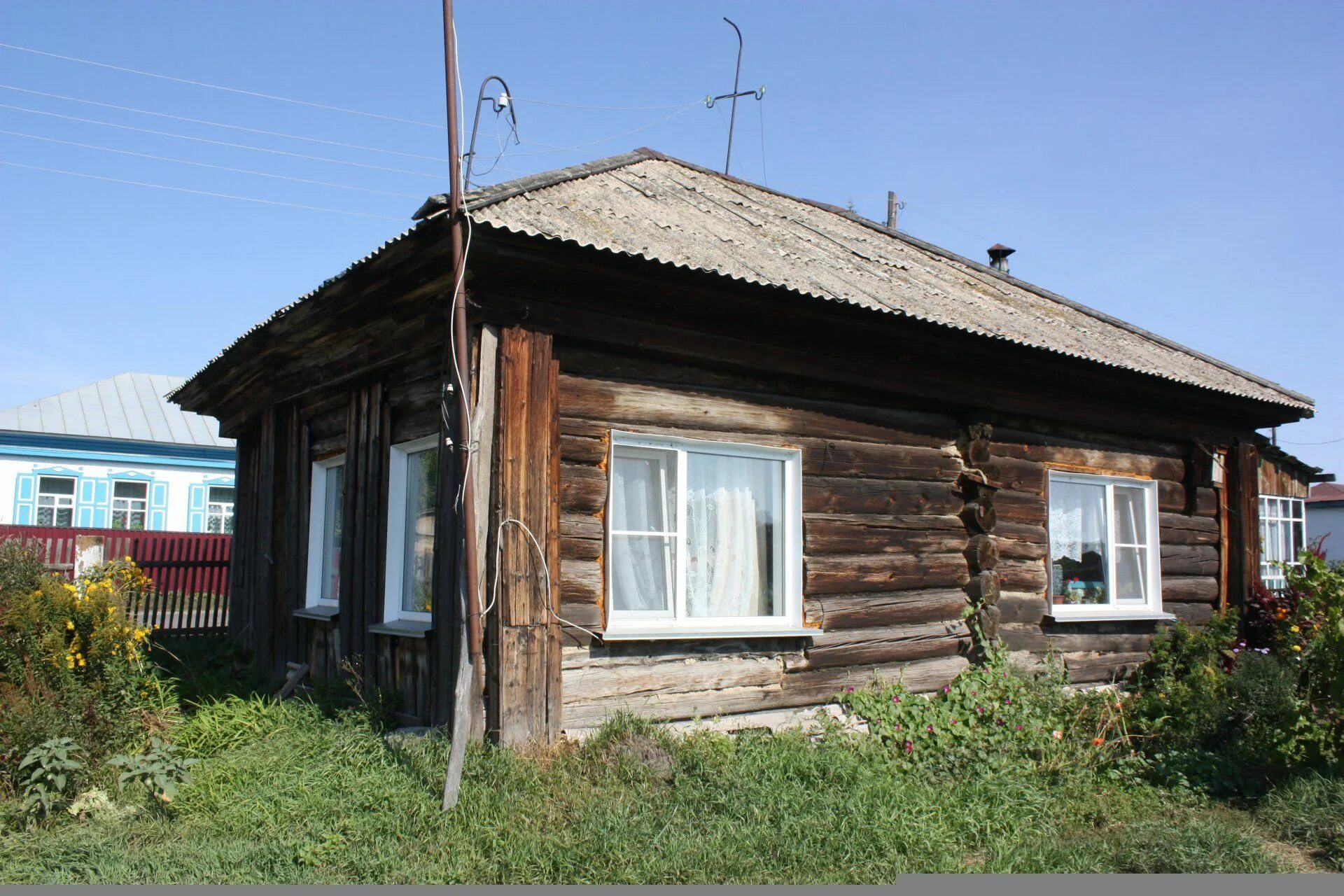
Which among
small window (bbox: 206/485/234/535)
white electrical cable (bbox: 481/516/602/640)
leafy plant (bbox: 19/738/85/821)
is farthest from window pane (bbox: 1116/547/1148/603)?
small window (bbox: 206/485/234/535)

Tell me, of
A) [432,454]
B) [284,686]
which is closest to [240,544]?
[284,686]

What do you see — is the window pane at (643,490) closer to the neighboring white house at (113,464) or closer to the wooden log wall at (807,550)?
the wooden log wall at (807,550)

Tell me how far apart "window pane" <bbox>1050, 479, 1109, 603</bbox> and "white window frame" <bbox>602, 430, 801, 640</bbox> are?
9.83ft

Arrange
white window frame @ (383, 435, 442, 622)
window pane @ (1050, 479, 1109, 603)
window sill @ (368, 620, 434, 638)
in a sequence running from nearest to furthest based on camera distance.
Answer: window sill @ (368, 620, 434, 638) → white window frame @ (383, 435, 442, 622) → window pane @ (1050, 479, 1109, 603)

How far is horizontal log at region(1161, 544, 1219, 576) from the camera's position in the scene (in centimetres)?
983

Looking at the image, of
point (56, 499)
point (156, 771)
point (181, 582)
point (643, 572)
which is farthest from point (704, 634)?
point (56, 499)

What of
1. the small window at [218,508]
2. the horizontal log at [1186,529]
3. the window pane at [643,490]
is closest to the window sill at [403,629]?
the window pane at [643,490]

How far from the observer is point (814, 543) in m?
7.31

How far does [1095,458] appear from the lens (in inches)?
372

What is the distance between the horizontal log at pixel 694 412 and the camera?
21.1 ft

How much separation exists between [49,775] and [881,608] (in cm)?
524

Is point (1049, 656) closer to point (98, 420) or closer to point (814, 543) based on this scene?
point (814, 543)

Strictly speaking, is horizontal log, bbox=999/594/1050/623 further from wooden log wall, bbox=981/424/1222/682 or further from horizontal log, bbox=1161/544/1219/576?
horizontal log, bbox=1161/544/1219/576

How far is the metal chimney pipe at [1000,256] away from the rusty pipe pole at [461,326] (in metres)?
10.4
